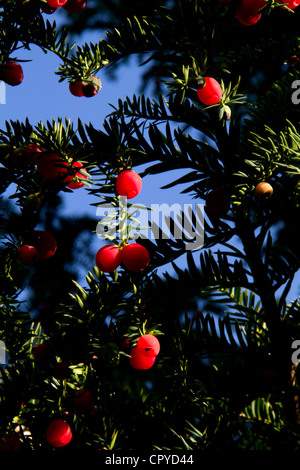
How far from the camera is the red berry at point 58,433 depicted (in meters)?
1.02

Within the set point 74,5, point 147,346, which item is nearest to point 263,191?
point 147,346

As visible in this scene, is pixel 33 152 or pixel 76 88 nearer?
pixel 33 152

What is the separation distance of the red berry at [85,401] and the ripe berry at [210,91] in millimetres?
739

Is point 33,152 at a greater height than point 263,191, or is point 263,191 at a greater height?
point 33,152

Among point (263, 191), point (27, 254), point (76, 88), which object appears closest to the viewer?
point (263, 191)

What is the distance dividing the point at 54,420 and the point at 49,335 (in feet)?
0.63

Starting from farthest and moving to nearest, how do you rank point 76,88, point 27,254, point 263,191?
1. point 76,88
2. point 27,254
3. point 263,191

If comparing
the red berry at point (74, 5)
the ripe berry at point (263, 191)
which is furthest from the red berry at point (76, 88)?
the ripe berry at point (263, 191)

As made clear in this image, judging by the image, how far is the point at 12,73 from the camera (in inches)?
45.4

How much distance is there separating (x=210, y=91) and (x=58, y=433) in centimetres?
82

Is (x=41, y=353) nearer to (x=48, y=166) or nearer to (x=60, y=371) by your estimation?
(x=60, y=371)

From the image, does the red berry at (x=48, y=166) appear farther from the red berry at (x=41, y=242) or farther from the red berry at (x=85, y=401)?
the red berry at (x=85, y=401)
